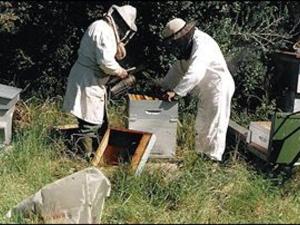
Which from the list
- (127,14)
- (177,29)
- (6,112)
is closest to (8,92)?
(6,112)

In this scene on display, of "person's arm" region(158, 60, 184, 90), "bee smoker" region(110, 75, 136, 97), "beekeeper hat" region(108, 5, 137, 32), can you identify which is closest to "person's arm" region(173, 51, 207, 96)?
"person's arm" region(158, 60, 184, 90)

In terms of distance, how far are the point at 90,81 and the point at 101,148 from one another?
2.22 feet

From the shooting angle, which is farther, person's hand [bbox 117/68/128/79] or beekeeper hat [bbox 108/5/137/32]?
person's hand [bbox 117/68/128/79]

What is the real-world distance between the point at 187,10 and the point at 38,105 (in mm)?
2194

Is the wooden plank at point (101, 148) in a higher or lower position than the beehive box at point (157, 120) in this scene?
lower

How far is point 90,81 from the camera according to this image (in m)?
6.71

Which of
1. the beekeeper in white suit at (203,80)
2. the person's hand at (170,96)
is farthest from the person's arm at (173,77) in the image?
the person's hand at (170,96)

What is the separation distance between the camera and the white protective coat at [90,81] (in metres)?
6.56

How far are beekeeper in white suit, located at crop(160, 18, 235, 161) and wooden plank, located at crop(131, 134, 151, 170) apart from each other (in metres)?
0.51

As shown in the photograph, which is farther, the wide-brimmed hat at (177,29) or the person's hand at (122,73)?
the person's hand at (122,73)

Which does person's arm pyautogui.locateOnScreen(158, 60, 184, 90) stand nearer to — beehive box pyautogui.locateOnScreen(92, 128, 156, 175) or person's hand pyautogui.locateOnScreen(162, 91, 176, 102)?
person's hand pyautogui.locateOnScreen(162, 91, 176, 102)

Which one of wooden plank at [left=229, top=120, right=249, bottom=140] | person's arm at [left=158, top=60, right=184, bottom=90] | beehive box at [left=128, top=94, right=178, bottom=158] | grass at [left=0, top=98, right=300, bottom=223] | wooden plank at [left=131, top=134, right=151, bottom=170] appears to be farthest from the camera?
wooden plank at [left=229, top=120, right=249, bottom=140]

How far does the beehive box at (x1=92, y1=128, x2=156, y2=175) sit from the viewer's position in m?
6.35

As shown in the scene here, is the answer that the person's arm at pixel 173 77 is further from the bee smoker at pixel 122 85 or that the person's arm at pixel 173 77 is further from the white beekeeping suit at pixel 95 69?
the white beekeeping suit at pixel 95 69
